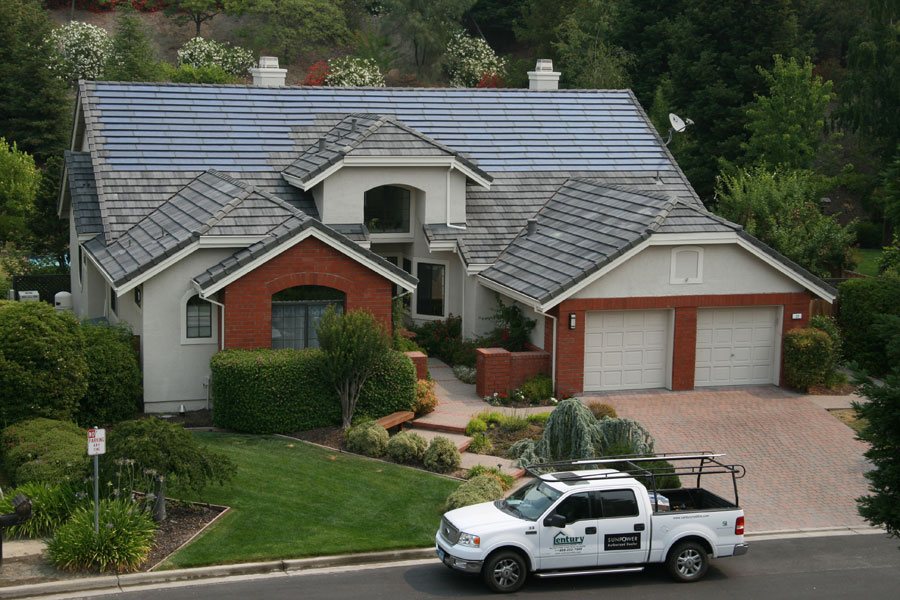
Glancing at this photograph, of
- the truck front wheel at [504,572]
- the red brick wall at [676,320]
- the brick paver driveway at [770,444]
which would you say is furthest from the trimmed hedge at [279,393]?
the truck front wheel at [504,572]

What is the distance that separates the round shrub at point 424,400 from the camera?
76.9 feet

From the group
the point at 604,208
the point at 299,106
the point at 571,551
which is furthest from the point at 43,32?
the point at 571,551

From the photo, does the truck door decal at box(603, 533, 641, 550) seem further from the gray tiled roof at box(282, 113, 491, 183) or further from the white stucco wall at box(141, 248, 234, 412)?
the gray tiled roof at box(282, 113, 491, 183)

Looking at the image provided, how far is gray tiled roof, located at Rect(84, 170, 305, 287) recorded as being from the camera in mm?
23406

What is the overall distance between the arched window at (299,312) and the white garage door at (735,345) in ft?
28.5

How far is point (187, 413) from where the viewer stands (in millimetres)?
23891

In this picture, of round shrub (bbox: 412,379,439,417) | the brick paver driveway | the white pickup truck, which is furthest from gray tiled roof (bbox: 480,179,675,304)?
the white pickup truck

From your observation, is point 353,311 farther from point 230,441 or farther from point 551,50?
point 551,50

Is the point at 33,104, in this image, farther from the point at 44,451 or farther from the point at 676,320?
the point at 44,451

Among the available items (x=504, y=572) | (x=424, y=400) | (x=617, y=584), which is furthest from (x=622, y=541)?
(x=424, y=400)

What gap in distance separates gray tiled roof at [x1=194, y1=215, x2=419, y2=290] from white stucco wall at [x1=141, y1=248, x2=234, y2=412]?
40 cm

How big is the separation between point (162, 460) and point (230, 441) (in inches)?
184

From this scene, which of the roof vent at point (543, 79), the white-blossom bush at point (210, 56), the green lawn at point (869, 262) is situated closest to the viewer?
the roof vent at point (543, 79)

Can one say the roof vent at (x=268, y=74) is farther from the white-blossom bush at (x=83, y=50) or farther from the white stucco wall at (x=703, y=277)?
the white-blossom bush at (x=83, y=50)
